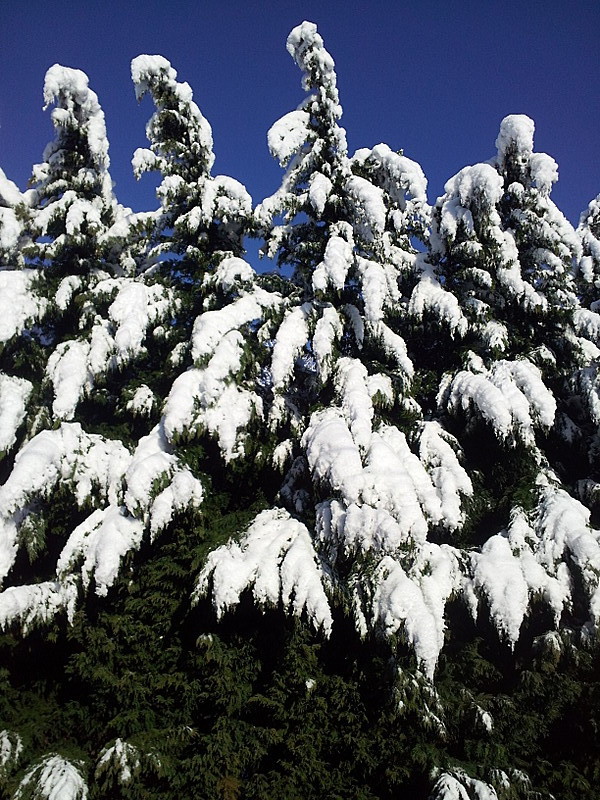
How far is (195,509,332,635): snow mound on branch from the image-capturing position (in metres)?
6.20

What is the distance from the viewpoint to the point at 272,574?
21.1 ft

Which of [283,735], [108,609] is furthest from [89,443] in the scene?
[283,735]

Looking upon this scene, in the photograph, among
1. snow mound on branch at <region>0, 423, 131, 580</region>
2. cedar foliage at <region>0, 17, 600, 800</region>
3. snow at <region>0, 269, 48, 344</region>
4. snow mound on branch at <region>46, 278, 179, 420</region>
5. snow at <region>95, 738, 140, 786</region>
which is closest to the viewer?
snow at <region>95, 738, 140, 786</region>

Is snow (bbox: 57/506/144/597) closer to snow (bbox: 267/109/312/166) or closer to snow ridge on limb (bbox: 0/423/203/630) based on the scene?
snow ridge on limb (bbox: 0/423/203/630)

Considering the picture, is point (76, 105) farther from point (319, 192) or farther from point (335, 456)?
point (335, 456)

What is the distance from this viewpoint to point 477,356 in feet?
28.2

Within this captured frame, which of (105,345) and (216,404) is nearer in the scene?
(216,404)

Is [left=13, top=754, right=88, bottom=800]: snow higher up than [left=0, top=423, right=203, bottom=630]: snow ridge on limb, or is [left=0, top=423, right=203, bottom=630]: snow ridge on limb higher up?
[left=0, top=423, right=203, bottom=630]: snow ridge on limb

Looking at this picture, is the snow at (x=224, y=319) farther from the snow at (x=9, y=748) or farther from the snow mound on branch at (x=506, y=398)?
the snow at (x=9, y=748)

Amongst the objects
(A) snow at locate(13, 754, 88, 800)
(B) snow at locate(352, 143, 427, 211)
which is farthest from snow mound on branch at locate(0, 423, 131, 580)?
(B) snow at locate(352, 143, 427, 211)

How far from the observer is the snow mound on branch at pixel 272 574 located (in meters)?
6.20

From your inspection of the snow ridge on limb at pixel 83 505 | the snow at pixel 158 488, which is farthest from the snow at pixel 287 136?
the snow at pixel 158 488

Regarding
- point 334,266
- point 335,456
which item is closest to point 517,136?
point 334,266

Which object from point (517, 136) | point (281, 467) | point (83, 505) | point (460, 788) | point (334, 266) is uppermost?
point (517, 136)
